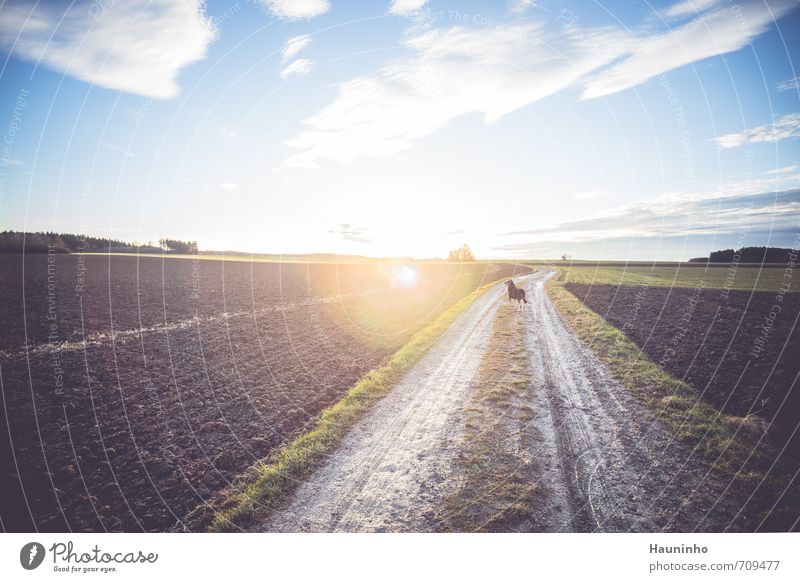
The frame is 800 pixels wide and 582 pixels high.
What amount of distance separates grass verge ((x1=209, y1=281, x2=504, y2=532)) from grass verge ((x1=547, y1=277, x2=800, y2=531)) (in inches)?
309

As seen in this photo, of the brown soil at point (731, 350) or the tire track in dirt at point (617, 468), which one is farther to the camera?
the brown soil at point (731, 350)

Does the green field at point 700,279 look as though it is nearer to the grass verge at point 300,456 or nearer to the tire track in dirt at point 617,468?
the tire track in dirt at point 617,468

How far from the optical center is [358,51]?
26.6ft

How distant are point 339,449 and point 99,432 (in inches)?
254

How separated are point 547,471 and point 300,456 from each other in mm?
5213

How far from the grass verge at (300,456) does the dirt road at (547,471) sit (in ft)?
1.10

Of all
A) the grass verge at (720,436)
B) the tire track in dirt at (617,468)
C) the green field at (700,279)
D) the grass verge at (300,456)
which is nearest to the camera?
the tire track in dirt at (617,468)

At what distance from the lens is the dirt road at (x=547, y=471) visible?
18.9 ft

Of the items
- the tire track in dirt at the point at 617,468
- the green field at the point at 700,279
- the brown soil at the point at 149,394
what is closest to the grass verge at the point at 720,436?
the tire track in dirt at the point at 617,468

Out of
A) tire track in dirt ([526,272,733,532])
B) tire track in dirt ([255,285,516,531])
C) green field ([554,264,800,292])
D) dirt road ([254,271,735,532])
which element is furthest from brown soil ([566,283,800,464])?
tire track in dirt ([255,285,516,531])

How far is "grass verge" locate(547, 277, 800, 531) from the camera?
5965mm

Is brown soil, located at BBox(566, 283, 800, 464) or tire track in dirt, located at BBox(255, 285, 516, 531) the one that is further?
brown soil, located at BBox(566, 283, 800, 464)

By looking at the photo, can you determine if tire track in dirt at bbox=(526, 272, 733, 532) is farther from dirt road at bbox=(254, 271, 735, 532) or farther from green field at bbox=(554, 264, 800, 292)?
green field at bbox=(554, 264, 800, 292)
